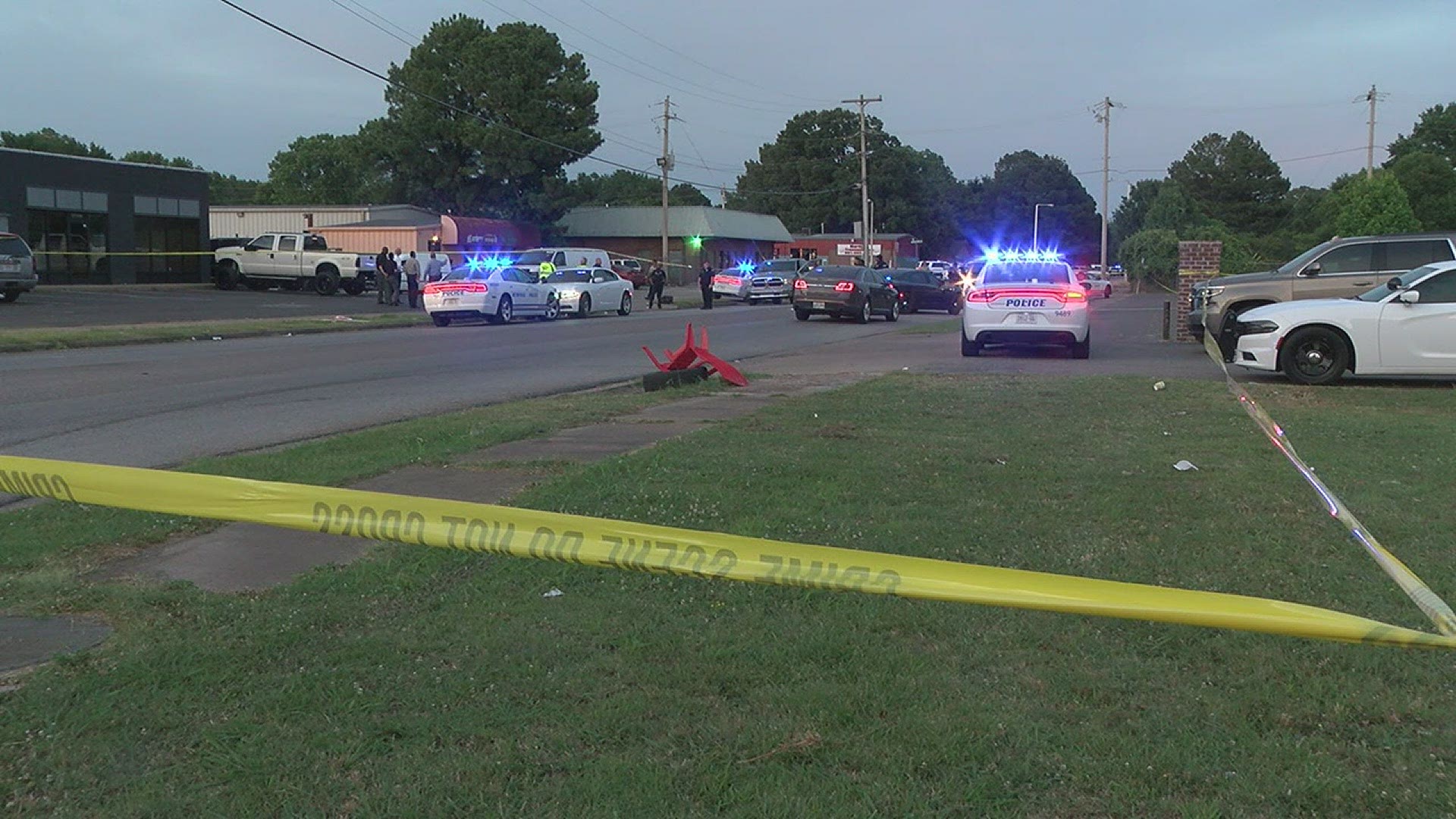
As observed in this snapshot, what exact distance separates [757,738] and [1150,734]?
4.01 feet

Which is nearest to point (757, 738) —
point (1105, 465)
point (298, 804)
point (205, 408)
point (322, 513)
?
point (298, 804)

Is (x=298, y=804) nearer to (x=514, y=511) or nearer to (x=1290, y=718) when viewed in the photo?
(x=514, y=511)

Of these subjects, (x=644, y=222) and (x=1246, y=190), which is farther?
(x=1246, y=190)

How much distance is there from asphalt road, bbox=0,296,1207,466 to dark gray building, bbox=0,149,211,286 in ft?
60.4

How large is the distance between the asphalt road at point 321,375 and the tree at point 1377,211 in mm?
21612

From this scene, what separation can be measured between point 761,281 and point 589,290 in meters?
11.9

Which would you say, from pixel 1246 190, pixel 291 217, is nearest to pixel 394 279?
pixel 291 217

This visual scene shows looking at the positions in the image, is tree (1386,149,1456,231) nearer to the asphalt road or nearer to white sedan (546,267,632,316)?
the asphalt road

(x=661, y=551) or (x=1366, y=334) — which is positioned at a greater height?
(x=1366, y=334)

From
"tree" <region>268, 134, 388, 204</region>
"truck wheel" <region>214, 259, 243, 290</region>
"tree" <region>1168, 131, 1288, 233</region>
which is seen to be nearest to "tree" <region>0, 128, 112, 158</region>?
"tree" <region>268, 134, 388, 204</region>

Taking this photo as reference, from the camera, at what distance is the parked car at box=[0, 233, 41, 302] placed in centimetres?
3012

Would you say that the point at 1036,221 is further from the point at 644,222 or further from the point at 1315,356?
the point at 1315,356

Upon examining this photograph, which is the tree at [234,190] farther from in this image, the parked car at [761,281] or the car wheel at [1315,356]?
the car wheel at [1315,356]

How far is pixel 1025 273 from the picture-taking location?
18.6 metres
